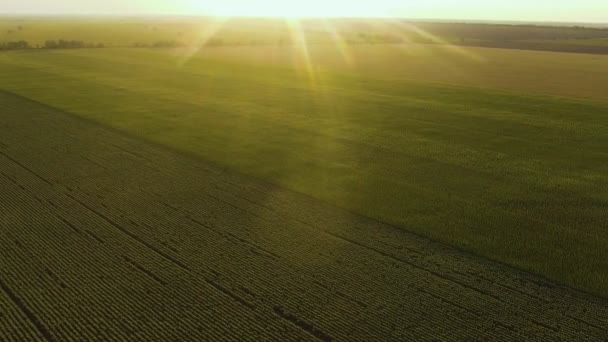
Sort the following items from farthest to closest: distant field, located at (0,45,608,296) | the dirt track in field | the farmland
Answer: distant field, located at (0,45,608,296) < the farmland < the dirt track in field

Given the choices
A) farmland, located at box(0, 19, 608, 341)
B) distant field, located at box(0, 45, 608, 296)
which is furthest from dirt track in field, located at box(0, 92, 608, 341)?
distant field, located at box(0, 45, 608, 296)

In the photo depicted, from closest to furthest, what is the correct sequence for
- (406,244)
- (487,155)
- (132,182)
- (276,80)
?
(406,244), (132,182), (487,155), (276,80)

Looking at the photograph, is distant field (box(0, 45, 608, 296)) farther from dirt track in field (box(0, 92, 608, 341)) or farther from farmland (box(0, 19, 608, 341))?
dirt track in field (box(0, 92, 608, 341))

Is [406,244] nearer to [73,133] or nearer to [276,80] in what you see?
[73,133]

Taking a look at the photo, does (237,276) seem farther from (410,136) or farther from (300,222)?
(410,136)

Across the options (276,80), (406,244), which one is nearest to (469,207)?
(406,244)

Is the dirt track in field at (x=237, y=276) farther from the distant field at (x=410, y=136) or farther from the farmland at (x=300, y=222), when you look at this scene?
the distant field at (x=410, y=136)

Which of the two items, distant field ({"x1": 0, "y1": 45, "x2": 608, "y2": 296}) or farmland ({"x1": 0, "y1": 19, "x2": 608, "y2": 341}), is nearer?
farmland ({"x1": 0, "y1": 19, "x2": 608, "y2": 341})

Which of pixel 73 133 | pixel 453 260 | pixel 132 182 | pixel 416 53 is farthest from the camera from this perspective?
pixel 416 53
